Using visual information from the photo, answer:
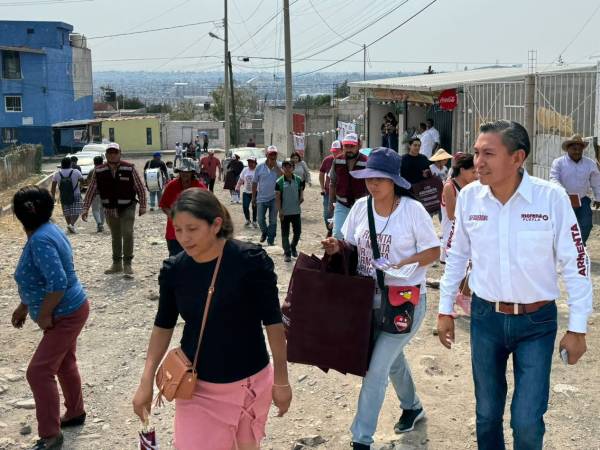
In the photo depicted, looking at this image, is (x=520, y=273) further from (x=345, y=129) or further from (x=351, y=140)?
(x=345, y=129)

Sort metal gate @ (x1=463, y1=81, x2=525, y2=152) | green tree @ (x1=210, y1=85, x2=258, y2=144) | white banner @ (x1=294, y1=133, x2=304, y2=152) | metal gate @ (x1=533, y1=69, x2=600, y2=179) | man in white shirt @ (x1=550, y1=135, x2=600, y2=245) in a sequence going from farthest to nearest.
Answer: green tree @ (x1=210, y1=85, x2=258, y2=144)
white banner @ (x1=294, y1=133, x2=304, y2=152)
metal gate @ (x1=463, y1=81, x2=525, y2=152)
metal gate @ (x1=533, y1=69, x2=600, y2=179)
man in white shirt @ (x1=550, y1=135, x2=600, y2=245)

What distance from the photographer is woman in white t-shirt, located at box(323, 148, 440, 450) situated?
4328 millimetres

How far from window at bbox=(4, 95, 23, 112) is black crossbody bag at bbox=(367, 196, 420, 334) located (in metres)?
57.0

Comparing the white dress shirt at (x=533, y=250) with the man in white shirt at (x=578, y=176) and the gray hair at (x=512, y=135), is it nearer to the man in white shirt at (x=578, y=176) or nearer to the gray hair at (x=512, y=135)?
the gray hair at (x=512, y=135)

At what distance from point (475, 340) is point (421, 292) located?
0.78 m

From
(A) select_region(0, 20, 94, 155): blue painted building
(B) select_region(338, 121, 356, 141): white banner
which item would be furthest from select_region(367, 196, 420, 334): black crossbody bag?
(A) select_region(0, 20, 94, 155): blue painted building

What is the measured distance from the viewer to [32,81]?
189 ft

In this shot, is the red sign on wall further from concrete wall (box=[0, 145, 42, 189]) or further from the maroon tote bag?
the maroon tote bag

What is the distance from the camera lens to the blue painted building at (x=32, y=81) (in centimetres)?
5650

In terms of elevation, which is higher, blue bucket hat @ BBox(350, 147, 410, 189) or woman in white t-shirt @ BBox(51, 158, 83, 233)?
blue bucket hat @ BBox(350, 147, 410, 189)

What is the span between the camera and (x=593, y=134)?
14305 mm

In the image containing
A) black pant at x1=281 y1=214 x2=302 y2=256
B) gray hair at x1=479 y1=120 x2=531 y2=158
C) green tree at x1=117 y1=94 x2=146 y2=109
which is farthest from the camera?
green tree at x1=117 y1=94 x2=146 y2=109

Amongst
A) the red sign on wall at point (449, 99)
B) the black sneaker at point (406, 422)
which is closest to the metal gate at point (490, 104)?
the red sign on wall at point (449, 99)

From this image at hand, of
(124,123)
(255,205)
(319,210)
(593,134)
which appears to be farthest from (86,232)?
(124,123)
